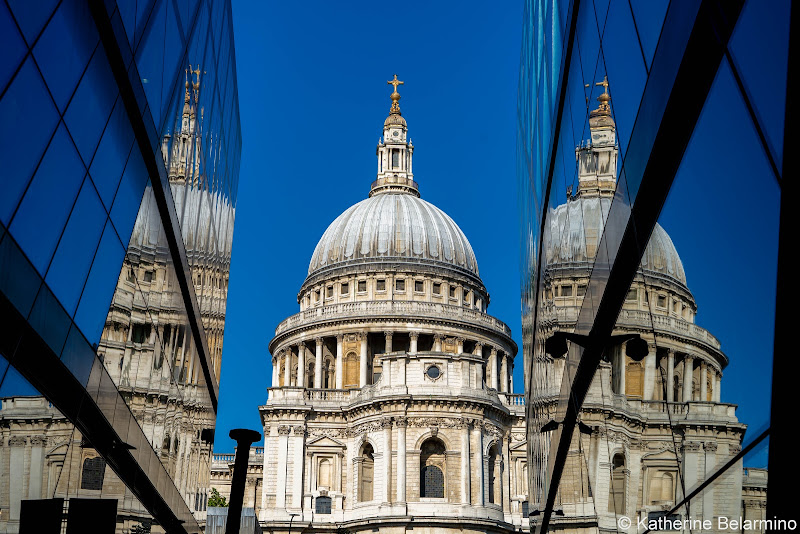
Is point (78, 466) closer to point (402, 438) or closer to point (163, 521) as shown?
point (163, 521)

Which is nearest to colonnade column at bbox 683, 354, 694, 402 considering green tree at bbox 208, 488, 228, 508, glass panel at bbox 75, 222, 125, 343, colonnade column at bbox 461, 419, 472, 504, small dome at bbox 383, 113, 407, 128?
glass panel at bbox 75, 222, 125, 343

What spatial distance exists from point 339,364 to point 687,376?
250 feet

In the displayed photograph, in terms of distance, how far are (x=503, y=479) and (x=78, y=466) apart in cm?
6182

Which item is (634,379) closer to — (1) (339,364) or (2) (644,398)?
(2) (644,398)

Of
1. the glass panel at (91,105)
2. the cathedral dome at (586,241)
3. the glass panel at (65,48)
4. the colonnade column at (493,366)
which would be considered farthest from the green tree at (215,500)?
the glass panel at (65,48)

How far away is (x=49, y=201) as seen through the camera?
9.80 m

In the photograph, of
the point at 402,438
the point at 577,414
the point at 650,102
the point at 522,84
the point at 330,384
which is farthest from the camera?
the point at 330,384

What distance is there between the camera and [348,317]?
8475 centimetres

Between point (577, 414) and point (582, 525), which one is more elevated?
point (577, 414)

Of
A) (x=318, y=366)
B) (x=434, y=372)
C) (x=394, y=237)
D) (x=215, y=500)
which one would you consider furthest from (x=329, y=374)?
(x=434, y=372)

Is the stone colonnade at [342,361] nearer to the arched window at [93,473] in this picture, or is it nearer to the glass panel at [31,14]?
the arched window at [93,473]

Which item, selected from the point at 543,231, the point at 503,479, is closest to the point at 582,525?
the point at 543,231

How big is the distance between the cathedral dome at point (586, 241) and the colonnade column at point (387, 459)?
5073cm

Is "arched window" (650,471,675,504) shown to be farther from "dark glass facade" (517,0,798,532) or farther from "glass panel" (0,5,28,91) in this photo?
"glass panel" (0,5,28,91)
